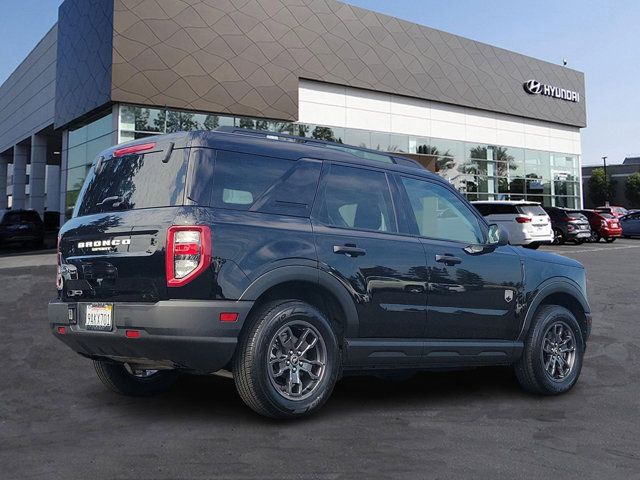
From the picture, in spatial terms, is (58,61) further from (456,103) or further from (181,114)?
(456,103)

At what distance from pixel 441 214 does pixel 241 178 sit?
1865mm

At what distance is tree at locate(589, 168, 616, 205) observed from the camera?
7531 cm

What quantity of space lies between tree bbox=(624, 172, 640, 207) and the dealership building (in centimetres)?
3822

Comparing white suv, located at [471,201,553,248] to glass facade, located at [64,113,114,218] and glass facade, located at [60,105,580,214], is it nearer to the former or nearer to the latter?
glass facade, located at [60,105,580,214]

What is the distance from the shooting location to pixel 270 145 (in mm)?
4453

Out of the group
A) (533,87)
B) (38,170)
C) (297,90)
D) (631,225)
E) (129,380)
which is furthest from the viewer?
(533,87)

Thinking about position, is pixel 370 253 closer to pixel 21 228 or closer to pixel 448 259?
pixel 448 259

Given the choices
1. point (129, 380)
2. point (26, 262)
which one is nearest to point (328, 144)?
point (129, 380)

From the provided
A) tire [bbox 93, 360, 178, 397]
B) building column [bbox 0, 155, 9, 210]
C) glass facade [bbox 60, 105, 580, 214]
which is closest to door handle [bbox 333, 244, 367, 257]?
tire [bbox 93, 360, 178, 397]

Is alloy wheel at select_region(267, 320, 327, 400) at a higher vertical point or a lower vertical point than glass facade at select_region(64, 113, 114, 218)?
lower

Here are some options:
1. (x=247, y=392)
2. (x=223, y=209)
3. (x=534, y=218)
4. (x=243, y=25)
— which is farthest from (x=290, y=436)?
(x=243, y=25)

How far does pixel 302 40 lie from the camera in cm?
2592

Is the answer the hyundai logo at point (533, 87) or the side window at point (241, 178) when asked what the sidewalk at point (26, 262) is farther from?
the hyundai logo at point (533, 87)

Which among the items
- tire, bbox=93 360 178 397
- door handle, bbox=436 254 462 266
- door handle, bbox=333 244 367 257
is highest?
→ door handle, bbox=333 244 367 257
